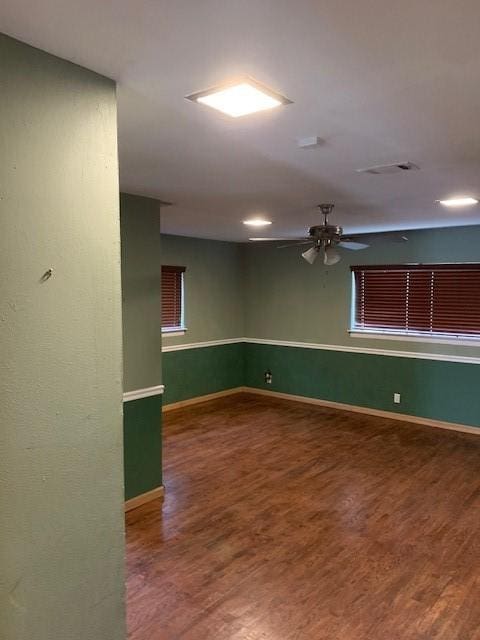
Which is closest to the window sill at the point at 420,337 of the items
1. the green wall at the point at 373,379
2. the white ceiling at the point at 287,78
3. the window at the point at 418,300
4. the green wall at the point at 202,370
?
the window at the point at 418,300

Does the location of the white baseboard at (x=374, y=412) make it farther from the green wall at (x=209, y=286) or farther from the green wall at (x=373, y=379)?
the green wall at (x=209, y=286)

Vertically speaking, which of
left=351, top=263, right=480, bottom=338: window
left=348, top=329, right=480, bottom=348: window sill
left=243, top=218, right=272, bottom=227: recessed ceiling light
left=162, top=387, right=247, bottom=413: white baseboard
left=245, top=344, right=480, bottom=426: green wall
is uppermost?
left=243, top=218, right=272, bottom=227: recessed ceiling light

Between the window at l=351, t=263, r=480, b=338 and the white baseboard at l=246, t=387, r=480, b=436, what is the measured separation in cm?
103

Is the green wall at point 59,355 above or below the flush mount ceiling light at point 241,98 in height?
below

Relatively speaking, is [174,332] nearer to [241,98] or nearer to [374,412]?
[374,412]

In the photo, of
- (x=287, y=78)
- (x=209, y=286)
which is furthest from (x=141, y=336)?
(x=209, y=286)

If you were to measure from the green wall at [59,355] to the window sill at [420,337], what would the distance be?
5.01 m

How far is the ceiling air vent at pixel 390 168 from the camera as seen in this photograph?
104 inches

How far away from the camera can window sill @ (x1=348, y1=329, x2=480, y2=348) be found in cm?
567

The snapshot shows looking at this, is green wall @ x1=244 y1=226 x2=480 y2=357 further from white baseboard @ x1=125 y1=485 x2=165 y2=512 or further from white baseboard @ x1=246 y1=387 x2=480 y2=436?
white baseboard @ x1=125 y1=485 x2=165 y2=512

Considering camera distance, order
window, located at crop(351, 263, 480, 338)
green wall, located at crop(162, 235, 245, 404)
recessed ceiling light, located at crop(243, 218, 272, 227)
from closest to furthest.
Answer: recessed ceiling light, located at crop(243, 218, 272, 227), window, located at crop(351, 263, 480, 338), green wall, located at crop(162, 235, 245, 404)

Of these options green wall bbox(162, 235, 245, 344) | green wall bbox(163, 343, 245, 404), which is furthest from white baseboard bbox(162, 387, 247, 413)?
green wall bbox(162, 235, 245, 344)

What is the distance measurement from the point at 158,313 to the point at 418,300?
11.7 ft

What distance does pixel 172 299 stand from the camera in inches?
262
